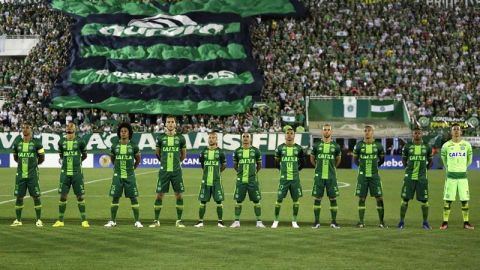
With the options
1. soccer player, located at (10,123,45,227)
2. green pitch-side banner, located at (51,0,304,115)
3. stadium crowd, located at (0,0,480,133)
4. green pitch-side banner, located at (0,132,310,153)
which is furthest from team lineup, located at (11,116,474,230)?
green pitch-side banner, located at (51,0,304,115)

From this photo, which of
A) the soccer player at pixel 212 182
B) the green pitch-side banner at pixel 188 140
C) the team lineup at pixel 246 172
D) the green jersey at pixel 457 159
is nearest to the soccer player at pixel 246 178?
the team lineup at pixel 246 172

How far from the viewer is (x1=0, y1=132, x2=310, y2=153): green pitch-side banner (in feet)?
154

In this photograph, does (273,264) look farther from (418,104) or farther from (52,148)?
(418,104)

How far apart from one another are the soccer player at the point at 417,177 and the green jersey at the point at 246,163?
362cm

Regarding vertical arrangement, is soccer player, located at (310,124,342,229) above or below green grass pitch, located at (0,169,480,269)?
above

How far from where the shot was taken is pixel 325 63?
54812 mm

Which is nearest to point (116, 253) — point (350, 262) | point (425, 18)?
point (350, 262)

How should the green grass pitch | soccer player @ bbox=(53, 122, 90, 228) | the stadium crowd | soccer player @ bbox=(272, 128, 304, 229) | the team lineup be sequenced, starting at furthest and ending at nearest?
1. the stadium crowd
2. soccer player @ bbox=(272, 128, 304, 229)
3. soccer player @ bbox=(53, 122, 90, 228)
4. the team lineup
5. the green grass pitch


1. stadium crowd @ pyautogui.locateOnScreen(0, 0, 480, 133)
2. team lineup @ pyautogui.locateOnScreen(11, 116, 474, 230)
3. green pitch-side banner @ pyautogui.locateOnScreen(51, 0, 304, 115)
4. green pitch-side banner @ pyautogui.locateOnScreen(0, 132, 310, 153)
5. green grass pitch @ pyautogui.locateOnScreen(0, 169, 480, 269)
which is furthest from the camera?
green pitch-side banner @ pyautogui.locateOnScreen(51, 0, 304, 115)

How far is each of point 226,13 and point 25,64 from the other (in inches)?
568

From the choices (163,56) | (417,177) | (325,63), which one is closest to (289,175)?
(417,177)

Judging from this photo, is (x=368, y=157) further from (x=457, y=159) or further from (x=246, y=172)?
(x=246, y=172)

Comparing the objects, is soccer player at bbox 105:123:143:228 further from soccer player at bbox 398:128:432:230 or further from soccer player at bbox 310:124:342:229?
soccer player at bbox 398:128:432:230

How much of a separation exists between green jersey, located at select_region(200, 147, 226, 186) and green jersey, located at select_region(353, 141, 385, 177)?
3.36m
